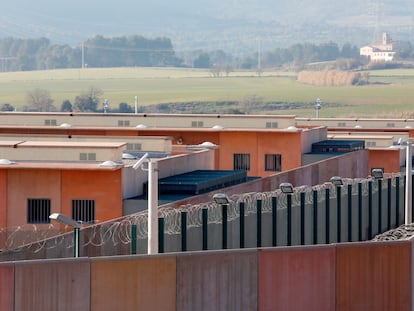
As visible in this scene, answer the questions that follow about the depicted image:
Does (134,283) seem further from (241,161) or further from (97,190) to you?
(241,161)

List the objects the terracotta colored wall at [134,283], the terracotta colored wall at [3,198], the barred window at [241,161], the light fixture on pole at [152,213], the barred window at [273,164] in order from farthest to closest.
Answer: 1. the barred window at [273,164]
2. the barred window at [241,161]
3. the terracotta colored wall at [3,198]
4. the light fixture on pole at [152,213]
5. the terracotta colored wall at [134,283]

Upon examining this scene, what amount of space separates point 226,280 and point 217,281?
20cm

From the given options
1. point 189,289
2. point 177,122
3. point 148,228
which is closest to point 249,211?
point 148,228

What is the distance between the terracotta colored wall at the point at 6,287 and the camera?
886 inches

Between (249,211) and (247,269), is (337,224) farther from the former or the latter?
(247,269)

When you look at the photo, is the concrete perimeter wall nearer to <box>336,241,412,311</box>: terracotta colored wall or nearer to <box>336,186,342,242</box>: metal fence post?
<box>336,241,412,311</box>: terracotta colored wall

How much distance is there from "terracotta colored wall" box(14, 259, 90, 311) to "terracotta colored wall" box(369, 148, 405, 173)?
4339 cm

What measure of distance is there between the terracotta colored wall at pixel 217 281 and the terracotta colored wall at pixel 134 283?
246 millimetres

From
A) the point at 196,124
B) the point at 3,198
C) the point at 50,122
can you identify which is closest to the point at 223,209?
the point at 3,198

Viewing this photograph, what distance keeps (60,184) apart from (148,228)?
1253 centimetres

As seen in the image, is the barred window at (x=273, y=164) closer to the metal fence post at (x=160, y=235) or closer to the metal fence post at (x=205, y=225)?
the metal fence post at (x=205, y=225)

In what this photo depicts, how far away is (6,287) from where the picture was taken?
22.5 metres

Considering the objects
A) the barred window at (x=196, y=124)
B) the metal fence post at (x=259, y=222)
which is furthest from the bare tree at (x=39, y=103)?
the metal fence post at (x=259, y=222)

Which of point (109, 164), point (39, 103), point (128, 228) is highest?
point (109, 164)
